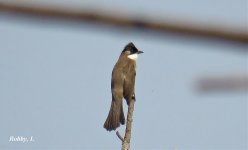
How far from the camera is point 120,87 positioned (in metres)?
7.68

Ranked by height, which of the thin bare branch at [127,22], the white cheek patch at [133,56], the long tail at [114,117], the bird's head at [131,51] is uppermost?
the bird's head at [131,51]

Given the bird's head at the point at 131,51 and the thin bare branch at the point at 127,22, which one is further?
the bird's head at the point at 131,51

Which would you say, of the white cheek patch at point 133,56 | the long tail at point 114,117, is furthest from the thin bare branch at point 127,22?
the white cheek patch at point 133,56

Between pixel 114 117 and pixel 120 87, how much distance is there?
57 cm

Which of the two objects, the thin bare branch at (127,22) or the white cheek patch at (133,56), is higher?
the white cheek patch at (133,56)

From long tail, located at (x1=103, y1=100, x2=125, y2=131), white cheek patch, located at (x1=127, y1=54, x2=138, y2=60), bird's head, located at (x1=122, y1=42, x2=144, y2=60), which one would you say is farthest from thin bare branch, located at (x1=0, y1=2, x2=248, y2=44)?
bird's head, located at (x1=122, y1=42, x2=144, y2=60)

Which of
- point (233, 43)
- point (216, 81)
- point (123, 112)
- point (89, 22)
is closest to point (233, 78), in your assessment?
point (216, 81)

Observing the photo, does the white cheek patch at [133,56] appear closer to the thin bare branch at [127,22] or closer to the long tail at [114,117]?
the long tail at [114,117]

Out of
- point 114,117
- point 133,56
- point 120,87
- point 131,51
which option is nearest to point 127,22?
point 114,117

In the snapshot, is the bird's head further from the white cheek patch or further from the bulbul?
the bulbul

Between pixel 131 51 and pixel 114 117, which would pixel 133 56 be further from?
pixel 114 117

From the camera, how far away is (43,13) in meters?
0.58

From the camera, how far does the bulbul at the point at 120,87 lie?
7.17 m

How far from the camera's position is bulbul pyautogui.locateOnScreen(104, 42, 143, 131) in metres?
7.17
